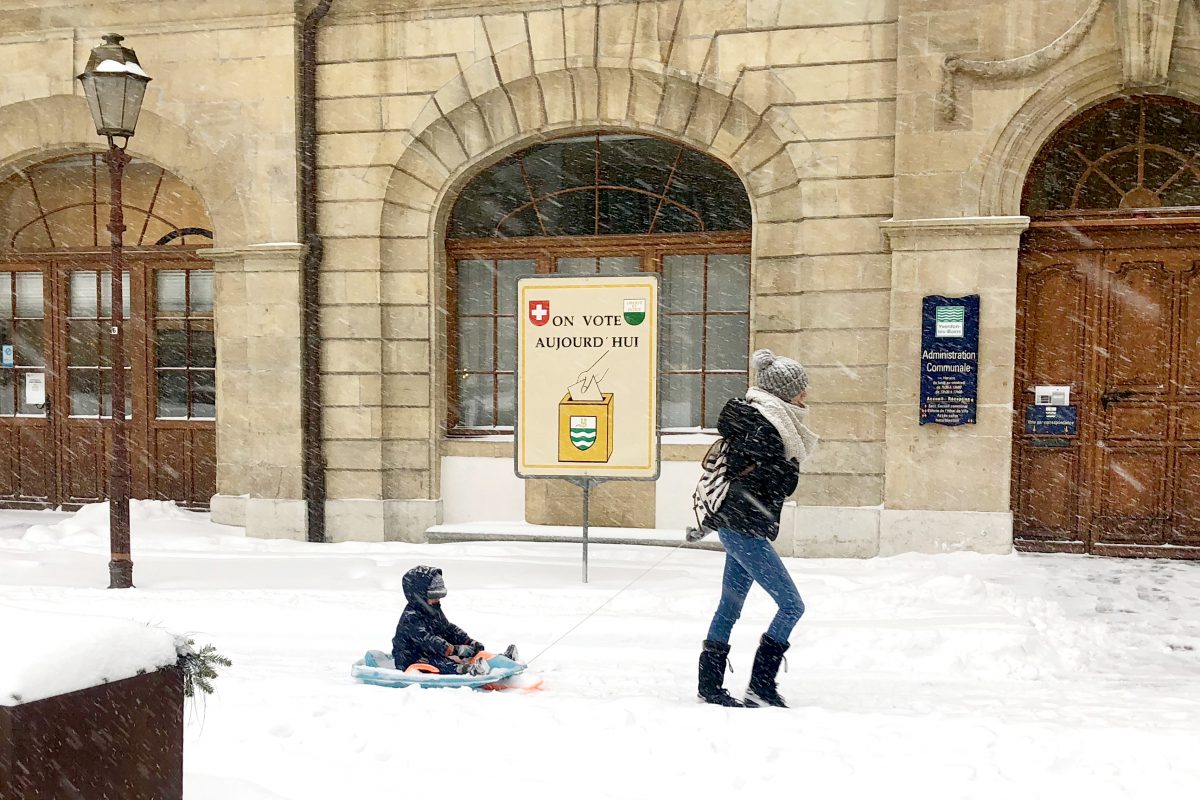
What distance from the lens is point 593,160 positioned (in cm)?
1003

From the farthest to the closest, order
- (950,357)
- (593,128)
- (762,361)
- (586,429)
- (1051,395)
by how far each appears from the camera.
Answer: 1. (593,128)
2. (1051,395)
3. (950,357)
4. (586,429)
5. (762,361)

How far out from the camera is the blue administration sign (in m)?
8.72

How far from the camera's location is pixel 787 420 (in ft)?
16.0

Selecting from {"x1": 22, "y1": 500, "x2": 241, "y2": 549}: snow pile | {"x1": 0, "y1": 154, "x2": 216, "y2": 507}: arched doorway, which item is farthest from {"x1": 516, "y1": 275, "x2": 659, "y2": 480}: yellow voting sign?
{"x1": 0, "y1": 154, "x2": 216, "y2": 507}: arched doorway

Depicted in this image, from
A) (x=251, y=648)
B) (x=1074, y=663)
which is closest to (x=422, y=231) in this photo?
(x=251, y=648)

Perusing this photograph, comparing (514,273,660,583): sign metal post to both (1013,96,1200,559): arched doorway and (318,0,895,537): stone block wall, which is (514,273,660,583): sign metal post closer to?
(318,0,895,537): stone block wall

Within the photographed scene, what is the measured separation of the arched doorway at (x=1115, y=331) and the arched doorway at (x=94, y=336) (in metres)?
8.59

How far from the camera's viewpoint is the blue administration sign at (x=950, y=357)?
28.6 feet

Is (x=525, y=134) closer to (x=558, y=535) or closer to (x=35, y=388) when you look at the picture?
(x=558, y=535)

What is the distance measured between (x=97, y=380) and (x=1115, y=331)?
35.4 ft

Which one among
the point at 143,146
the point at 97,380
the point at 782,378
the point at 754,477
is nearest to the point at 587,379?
the point at 782,378

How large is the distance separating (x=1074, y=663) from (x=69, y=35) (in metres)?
10.9

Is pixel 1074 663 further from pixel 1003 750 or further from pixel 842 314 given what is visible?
pixel 842 314

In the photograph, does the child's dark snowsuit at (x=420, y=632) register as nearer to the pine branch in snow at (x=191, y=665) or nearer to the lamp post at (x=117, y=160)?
the pine branch in snow at (x=191, y=665)
